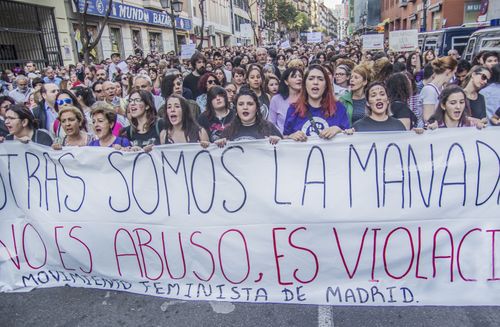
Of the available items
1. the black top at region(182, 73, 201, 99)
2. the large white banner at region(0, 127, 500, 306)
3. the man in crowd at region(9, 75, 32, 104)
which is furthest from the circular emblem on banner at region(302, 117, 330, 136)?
the man in crowd at region(9, 75, 32, 104)

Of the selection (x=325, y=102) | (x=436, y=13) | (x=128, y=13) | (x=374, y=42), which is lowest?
(x=325, y=102)

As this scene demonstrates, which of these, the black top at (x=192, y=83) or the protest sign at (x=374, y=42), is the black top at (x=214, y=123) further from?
the protest sign at (x=374, y=42)

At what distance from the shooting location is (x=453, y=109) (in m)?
3.30

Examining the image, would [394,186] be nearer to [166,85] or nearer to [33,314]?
[33,314]

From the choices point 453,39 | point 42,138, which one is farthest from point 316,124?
point 453,39

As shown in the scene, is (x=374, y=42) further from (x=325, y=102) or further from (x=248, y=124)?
(x=248, y=124)

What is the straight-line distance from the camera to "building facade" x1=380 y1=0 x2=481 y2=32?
24.8 m

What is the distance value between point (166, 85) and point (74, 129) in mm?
2053

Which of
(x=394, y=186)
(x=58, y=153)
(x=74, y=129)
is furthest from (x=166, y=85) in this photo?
(x=394, y=186)

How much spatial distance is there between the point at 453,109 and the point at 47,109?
15.3 feet

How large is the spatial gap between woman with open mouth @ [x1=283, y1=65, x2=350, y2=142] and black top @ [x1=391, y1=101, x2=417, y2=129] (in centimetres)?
61

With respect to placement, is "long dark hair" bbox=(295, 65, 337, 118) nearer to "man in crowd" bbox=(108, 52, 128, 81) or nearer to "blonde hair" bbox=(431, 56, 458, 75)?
Result: "blonde hair" bbox=(431, 56, 458, 75)

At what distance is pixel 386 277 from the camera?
8.89ft

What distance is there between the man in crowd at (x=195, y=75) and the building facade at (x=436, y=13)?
72.6 feet
